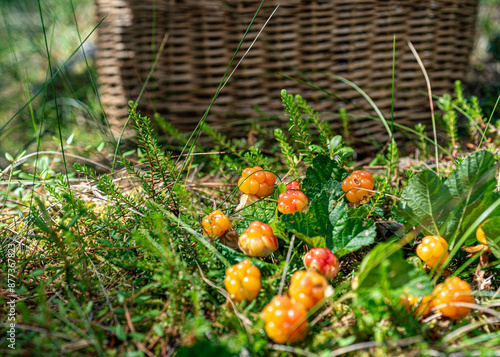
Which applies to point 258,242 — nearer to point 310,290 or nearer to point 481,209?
point 310,290

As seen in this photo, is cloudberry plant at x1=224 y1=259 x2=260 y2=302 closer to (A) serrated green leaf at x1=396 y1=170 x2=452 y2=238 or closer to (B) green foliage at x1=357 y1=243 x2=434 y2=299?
(B) green foliage at x1=357 y1=243 x2=434 y2=299

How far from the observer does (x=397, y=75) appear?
76.5 inches

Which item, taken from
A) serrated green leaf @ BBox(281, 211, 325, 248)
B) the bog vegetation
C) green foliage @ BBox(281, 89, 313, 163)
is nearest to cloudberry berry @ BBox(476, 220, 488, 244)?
the bog vegetation

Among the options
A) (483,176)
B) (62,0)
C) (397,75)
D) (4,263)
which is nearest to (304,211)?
(483,176)

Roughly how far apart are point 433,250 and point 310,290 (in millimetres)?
341

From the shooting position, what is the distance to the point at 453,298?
0.80 m

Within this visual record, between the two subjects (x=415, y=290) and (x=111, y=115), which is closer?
(x=415, y=290)

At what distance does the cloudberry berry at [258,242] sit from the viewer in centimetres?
91

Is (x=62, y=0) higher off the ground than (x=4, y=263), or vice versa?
(x=62, y=0)

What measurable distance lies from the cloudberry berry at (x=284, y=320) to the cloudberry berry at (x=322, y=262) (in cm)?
13

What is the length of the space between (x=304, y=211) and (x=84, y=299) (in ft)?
2.01

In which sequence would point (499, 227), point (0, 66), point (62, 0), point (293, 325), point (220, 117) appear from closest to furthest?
point (293, 325) → point (499, 227) → point (220, 117) → point (0, 66) → point (62, 0)

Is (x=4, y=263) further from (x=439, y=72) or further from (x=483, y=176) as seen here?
(x=439, y=72)

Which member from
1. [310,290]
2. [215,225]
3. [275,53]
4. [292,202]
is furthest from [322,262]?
[275,53]
